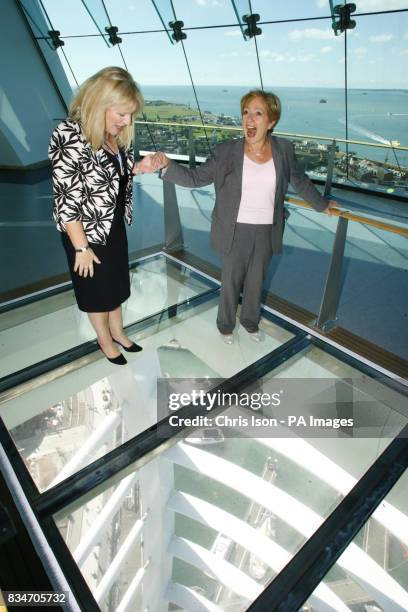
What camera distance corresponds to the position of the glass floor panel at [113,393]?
7.23ft

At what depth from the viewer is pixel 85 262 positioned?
2.01 metres

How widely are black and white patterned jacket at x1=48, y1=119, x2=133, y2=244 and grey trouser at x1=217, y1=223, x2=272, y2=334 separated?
0.84m

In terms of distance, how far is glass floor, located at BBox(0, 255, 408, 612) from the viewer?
1.94m

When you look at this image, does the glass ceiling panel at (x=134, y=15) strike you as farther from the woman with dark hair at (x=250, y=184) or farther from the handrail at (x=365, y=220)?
the handrail at (x=365, y=220)

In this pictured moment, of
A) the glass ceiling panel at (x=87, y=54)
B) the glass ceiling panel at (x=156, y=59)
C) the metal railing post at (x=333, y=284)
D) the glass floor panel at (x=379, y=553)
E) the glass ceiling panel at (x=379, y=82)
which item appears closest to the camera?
the glass floor panel at (x=379, y=553)

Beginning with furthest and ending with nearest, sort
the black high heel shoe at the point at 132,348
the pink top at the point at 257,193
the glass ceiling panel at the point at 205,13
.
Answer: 1. the glass ceiling panel at the point at 205,13
2. the black high heel shoe at the point at 132,348
3. the pink top at the point at 257,193

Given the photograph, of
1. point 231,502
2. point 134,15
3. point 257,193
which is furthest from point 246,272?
point 134,15

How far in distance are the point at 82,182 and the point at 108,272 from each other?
0.56 meters

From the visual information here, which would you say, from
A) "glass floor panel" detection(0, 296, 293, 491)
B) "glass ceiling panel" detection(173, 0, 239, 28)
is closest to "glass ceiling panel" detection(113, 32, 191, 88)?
"glass ceiling panel" detection(173, 0, 239, 28)

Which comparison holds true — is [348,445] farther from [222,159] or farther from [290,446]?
[222,159]

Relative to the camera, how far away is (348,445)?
235 centimetres

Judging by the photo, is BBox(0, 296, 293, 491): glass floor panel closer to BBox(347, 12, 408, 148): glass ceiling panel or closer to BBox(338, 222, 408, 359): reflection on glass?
BBox(338, 222, 408, 359): reflection on glass

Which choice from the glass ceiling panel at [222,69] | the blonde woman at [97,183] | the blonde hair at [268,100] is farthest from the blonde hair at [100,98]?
the glass ceiling panel at [222,69]

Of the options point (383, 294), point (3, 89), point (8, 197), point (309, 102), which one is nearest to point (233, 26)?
point (309, 102)
